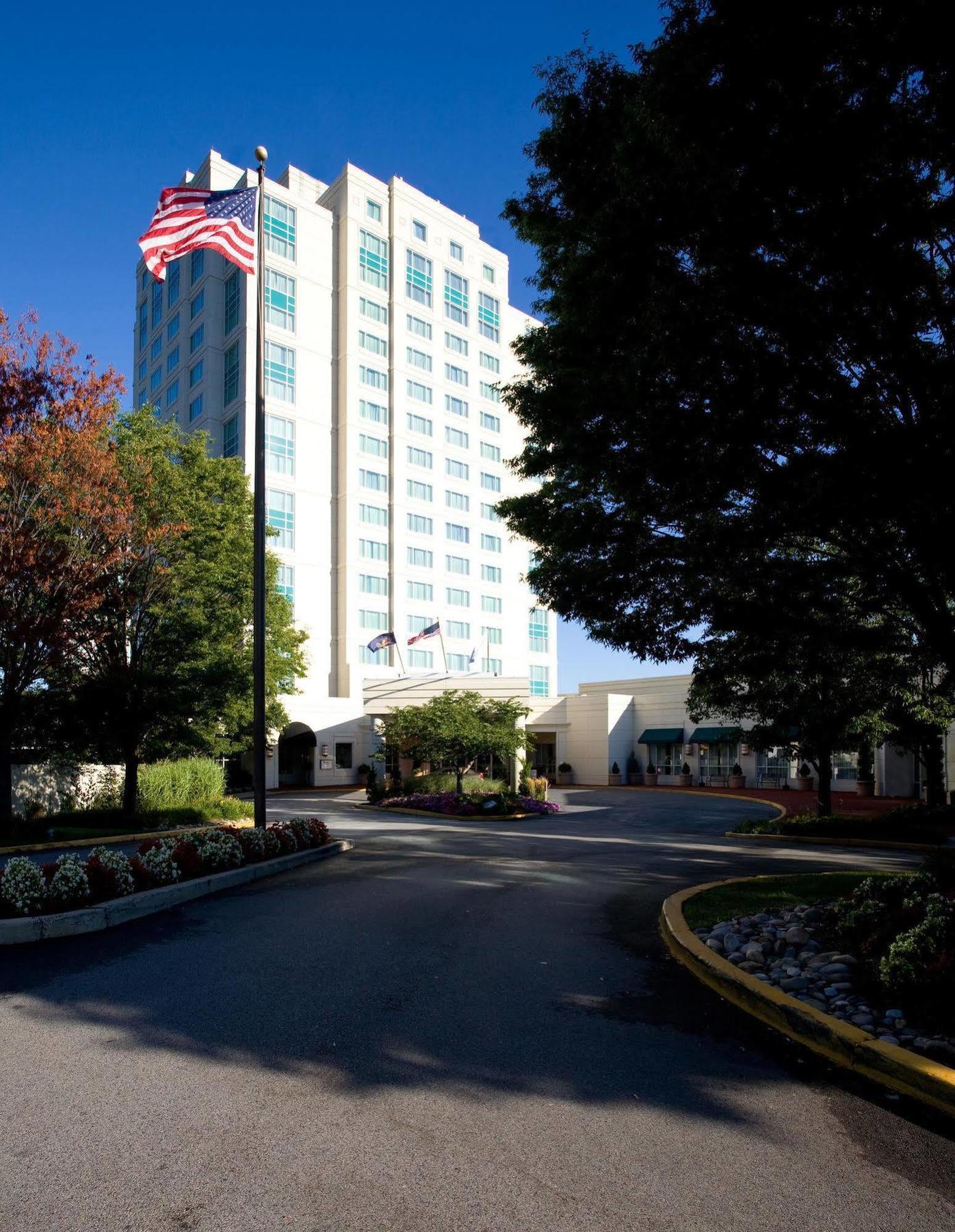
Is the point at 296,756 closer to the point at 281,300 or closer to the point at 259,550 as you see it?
the point at 281,300

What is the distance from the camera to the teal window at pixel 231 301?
5438 centimetres

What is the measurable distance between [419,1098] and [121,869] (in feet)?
22.4

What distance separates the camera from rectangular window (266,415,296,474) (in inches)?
2095

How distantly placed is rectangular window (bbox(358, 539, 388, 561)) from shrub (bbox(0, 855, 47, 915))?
48.5 metres

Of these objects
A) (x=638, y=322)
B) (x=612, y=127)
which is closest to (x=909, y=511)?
(x=638, y=322)

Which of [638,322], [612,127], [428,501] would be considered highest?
[428,501]

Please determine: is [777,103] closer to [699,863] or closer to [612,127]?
[612,127]

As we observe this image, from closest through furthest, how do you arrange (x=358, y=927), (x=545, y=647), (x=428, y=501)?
1. (x=358, y=927)
2. (x=428, y=501)
3. (x=545, y=647)

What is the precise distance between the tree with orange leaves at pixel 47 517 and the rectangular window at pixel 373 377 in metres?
42.0

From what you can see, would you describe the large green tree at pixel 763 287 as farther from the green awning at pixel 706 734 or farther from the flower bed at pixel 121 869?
the green awning at pixel 706 734

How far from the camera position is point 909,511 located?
773 cm

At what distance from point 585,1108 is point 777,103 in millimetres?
7555

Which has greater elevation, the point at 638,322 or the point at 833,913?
the point at 638,322

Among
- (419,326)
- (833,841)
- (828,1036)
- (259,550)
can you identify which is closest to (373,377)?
(419,326)
